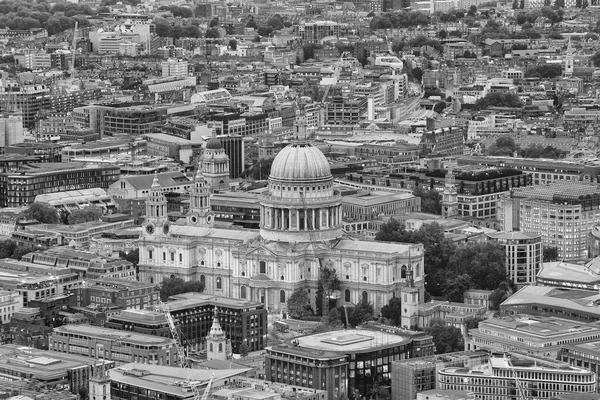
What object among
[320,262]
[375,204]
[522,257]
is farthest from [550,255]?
[320,262]

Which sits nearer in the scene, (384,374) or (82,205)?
(384,374)

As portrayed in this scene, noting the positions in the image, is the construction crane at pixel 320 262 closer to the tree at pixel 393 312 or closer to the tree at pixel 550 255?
the tree at pixel 393 312

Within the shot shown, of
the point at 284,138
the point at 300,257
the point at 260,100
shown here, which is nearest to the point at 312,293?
the point at 300,257

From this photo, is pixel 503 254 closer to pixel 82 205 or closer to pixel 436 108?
pixel 82 205

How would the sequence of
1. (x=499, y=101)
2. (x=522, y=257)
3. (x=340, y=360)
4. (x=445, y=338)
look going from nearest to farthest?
(x=340, y=360), (x=445, y=338), (x=522, y=257), (x=499, y=101)

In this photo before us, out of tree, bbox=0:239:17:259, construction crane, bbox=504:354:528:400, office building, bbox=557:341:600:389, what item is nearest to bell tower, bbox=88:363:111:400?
construction crane, bbox=504:354:528:400

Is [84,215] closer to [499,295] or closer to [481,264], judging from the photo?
[481,264]

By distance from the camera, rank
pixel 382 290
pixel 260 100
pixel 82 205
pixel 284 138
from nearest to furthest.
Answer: pixel 382 290
pixel 82 205
pixel 284 138
pixel 260 100
